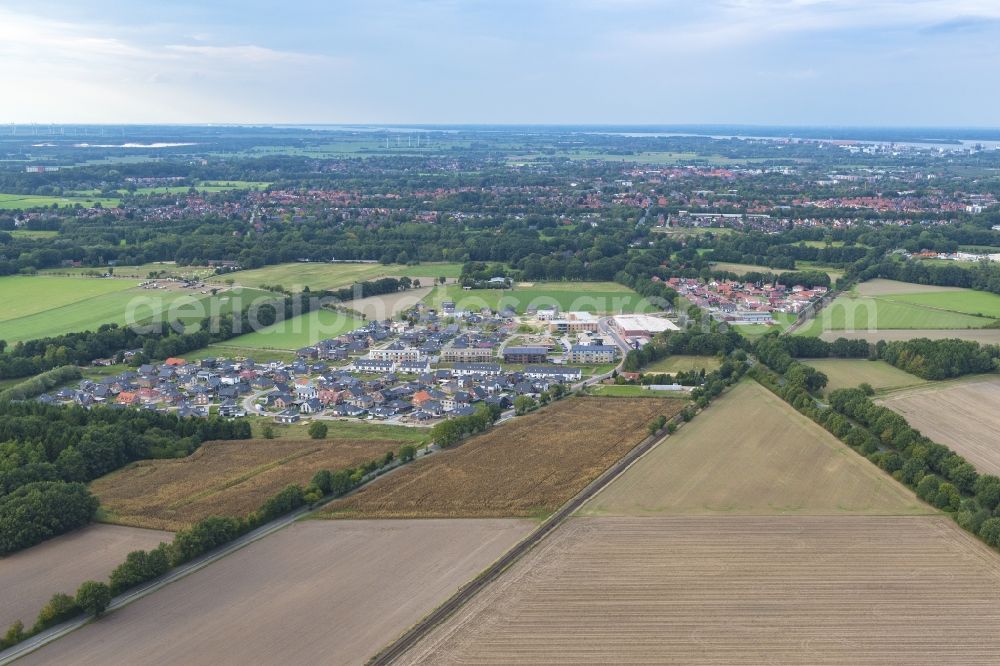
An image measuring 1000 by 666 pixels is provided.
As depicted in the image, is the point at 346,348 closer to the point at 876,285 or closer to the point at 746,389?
the point at 746,389

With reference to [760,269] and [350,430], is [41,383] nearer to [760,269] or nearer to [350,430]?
[350,430]

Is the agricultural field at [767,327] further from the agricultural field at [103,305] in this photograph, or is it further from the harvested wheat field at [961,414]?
the agricultural field at [103,305]

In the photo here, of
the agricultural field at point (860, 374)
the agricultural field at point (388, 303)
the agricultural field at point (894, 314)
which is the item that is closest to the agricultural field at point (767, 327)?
the agricultural field at point (894, 314)

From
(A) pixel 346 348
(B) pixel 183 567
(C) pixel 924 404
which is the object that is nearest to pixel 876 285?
(C) pixel 924 404

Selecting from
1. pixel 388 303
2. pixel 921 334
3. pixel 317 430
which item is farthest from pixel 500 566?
pixel 388 303

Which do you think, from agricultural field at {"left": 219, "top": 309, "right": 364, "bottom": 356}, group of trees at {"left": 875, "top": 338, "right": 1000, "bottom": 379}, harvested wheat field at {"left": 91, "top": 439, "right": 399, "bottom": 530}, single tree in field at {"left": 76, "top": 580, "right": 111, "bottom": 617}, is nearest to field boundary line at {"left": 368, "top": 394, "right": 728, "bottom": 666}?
single tree in field at {"left": 76, "top": 580, "right": 111, "bottom": 617}

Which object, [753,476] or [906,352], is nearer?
[753,476]
